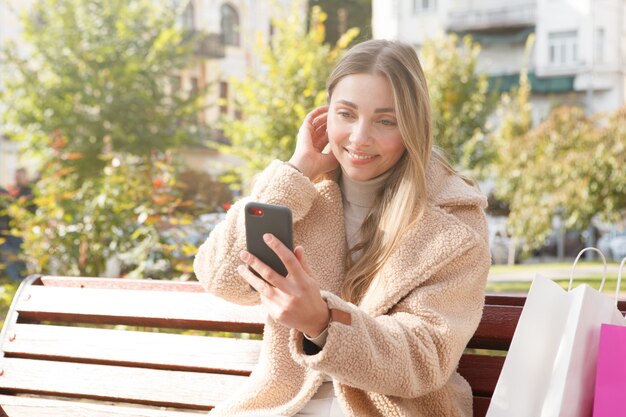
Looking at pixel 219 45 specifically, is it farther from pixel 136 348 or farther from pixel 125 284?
pixel 136 348

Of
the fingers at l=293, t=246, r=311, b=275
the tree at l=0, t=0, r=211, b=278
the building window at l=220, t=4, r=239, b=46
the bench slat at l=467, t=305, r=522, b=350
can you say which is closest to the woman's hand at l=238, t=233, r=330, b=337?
the fingers at l=293, t=246, r=311, b=275

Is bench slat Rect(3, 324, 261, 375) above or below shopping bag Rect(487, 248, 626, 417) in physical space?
below

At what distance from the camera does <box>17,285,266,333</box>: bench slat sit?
3.05m

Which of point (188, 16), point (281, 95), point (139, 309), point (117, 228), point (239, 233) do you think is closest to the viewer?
point (239, 233)

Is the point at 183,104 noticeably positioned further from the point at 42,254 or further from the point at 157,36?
the point at 42,254

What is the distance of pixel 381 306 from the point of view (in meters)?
2.32

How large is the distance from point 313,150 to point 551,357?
896mm

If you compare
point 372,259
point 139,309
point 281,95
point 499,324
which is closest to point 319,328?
point 372,259

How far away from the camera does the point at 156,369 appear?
324 cm

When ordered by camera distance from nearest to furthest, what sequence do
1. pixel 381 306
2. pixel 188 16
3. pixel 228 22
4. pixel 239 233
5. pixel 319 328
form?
pixel 319 328 → pixel 381 306 → pixel 239 233 → pixel 188 16 → pixel 228 22

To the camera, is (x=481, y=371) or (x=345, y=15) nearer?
(x=481, y=371)

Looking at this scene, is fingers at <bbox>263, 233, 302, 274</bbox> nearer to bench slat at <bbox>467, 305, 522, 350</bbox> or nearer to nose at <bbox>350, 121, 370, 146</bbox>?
nose at <bbox>350, 121, 370, 146</bbox>

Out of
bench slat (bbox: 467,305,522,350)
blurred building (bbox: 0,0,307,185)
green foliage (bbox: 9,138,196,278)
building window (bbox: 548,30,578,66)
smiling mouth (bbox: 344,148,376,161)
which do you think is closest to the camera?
→ smiling mouth (bbox: 344,148,376,161)

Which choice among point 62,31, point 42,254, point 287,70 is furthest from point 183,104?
point 42,254
